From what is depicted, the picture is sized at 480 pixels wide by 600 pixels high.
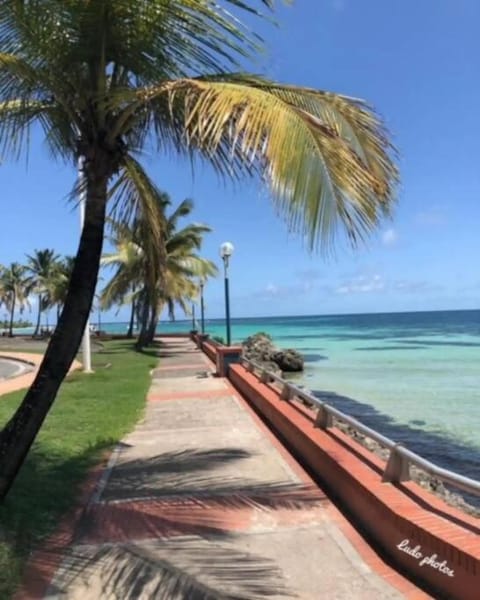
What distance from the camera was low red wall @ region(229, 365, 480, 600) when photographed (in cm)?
379

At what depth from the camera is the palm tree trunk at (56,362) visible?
16.9 ft

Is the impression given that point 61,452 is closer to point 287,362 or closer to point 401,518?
point 401,518

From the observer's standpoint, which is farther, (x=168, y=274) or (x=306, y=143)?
(x=168, y=274)

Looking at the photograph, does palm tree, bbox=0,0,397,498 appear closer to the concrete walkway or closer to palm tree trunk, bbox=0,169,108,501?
palm tree trunk, bbox=0,169,108,501

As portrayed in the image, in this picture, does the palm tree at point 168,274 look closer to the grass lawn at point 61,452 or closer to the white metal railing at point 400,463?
the grass lawn at point 61,452

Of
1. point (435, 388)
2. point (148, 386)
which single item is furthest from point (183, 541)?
point (435, 388)

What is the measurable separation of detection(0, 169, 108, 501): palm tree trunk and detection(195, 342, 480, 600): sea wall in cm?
282

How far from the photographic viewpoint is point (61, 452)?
826cm

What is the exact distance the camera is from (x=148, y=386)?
659 inches

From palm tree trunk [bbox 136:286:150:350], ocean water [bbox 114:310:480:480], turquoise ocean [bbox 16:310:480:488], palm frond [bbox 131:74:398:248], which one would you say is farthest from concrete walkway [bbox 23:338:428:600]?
palm tree trunk [bbox 136:286:150:350]

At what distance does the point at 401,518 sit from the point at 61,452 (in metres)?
5.26

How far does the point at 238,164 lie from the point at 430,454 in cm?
839

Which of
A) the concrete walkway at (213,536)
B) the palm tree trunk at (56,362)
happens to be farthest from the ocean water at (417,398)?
the palm tree trunk at (56,362)

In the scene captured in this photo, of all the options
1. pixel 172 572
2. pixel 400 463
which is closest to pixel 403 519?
pixel 400 463
